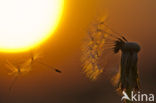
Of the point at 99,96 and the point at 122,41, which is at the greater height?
the point at 122,41

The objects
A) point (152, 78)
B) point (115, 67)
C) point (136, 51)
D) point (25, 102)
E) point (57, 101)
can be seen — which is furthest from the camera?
point (57, 101)

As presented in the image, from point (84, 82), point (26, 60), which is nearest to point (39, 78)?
point (84, 82)

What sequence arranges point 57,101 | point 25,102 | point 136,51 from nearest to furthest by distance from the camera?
1. point 136,51
2. point 25,102
3. point 57,101

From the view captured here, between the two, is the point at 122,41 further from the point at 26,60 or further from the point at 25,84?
the point at 25,84

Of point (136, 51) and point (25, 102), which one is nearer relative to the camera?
point (136, 51)

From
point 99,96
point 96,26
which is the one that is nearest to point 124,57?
point 96,26

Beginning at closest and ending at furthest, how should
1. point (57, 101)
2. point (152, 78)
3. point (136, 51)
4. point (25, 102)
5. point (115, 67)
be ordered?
point (136, 51) < point (115, 67) < point (152, 78) < point (25, 102) < point (57, 101)

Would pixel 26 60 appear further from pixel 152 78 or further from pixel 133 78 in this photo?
pixel 152 78

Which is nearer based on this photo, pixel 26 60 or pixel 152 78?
pixel 26 60

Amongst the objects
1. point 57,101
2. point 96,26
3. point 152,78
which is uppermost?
point 96,26
